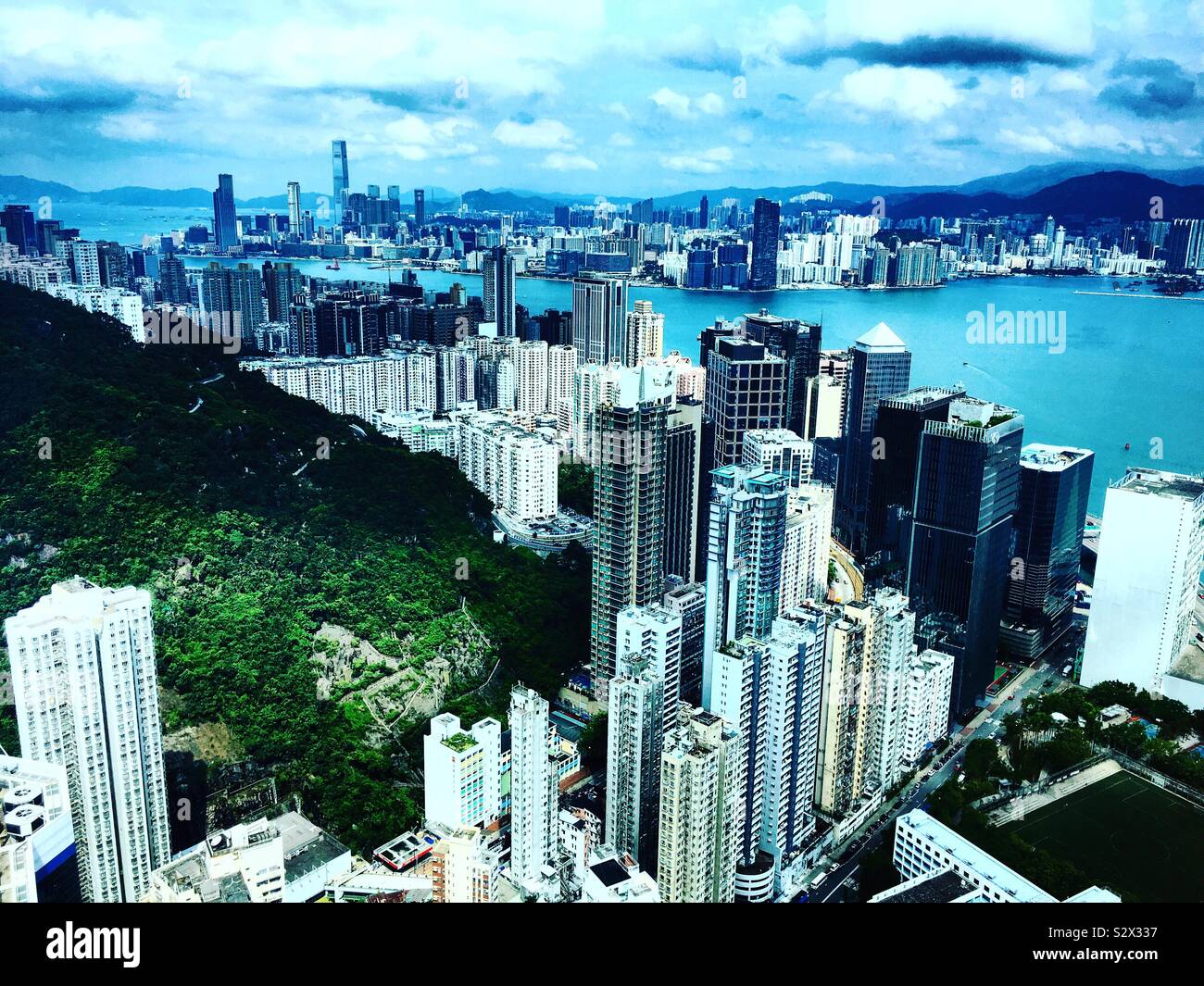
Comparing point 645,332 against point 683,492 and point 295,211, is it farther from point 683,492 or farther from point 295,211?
point 295,211

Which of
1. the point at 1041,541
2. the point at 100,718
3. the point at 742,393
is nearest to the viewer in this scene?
the point at 100,718

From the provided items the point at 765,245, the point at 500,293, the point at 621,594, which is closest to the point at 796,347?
the point at 765,245

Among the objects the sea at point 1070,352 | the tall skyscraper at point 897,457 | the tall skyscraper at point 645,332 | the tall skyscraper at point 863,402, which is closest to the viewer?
the sea at point 1070,352

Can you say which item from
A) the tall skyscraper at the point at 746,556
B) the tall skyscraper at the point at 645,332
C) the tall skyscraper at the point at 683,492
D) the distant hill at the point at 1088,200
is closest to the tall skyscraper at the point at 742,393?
the tall skyscraper at the point at 683,492

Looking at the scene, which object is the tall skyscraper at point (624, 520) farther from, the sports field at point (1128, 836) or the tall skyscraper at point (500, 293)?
the tall skyscraper at point (500, 293)
